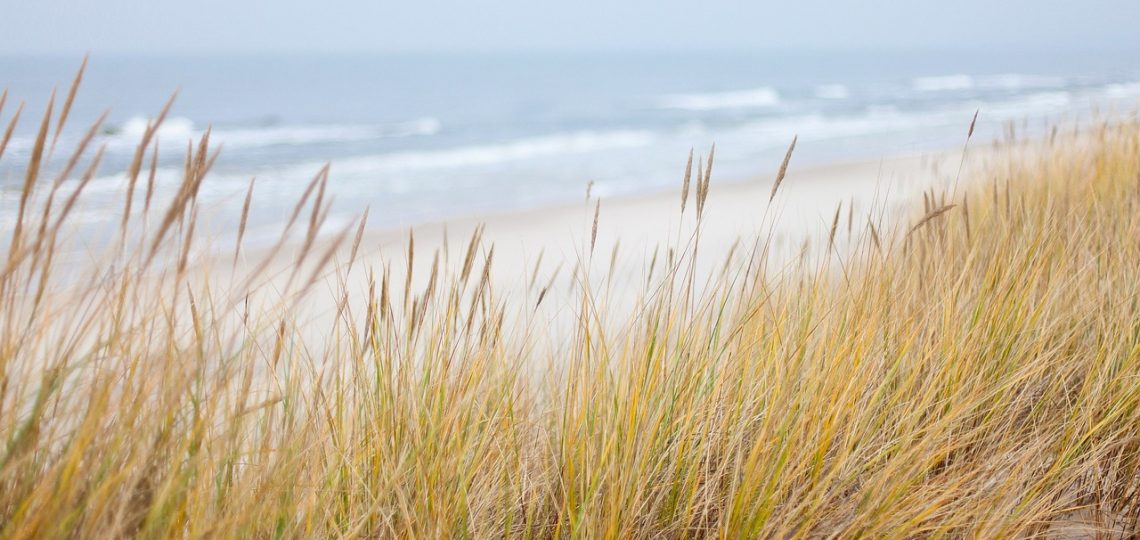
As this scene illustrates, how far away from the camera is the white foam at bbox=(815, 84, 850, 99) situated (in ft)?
93.0

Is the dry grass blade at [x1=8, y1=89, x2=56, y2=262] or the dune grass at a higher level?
the dry grass blade at [x1=8, y1=89, x2=56, y2=262]

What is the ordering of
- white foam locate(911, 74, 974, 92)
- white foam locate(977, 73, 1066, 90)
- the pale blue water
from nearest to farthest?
1. the pale blue water
2. white foam locate(977, 73, 1066, 90)
3. white foam locate(911, 74, 974, 92)

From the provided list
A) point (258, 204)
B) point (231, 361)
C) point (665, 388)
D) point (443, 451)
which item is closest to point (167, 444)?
point (231, 361)

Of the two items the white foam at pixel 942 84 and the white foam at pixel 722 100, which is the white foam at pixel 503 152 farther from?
the white foam at pixel 942 84

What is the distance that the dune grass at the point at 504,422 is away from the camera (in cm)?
106

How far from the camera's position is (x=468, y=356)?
1.59 meters

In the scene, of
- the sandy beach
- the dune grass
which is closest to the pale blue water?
the dune grass

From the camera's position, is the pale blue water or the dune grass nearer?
the dune grass

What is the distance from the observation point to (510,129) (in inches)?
739

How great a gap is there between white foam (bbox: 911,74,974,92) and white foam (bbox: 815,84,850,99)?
103 inches

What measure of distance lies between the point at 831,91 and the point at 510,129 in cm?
1621

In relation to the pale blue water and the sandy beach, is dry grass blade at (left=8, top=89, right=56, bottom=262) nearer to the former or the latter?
the pale blue water

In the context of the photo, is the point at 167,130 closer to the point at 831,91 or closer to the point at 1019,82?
the point at 831,91

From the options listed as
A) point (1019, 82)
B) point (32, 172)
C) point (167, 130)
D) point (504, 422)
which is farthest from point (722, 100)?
point (32, 172)
